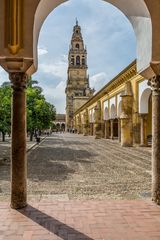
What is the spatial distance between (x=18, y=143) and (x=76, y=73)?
101297 mm

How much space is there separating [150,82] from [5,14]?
3.31m

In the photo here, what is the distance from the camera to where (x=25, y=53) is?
5.76 metres

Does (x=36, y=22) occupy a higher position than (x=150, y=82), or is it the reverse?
(x=36, y=22)

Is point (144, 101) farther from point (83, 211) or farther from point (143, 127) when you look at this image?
point (83, 211)

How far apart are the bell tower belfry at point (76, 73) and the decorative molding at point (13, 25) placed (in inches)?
3750

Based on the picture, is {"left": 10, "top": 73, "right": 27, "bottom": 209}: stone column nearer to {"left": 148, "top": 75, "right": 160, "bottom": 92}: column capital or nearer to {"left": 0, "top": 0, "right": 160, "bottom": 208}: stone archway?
{"left": 0, "top": 0, "right": 160, "bottom": 208}: stone archway

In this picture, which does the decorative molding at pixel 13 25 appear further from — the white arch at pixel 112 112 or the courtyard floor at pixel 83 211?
the white arch at pixel 112 112

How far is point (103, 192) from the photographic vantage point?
750 cm

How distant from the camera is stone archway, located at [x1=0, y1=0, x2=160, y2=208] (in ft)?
18.8

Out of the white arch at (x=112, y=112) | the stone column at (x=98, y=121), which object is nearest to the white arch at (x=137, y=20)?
the white arch at (x=112, y=112)

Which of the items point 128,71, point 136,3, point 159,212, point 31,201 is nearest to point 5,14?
point 136,3

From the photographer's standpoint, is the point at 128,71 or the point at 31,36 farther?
the point at 128,71

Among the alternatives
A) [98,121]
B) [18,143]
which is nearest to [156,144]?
[18,143]

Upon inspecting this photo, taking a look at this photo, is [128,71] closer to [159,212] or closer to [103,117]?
[103,117]
